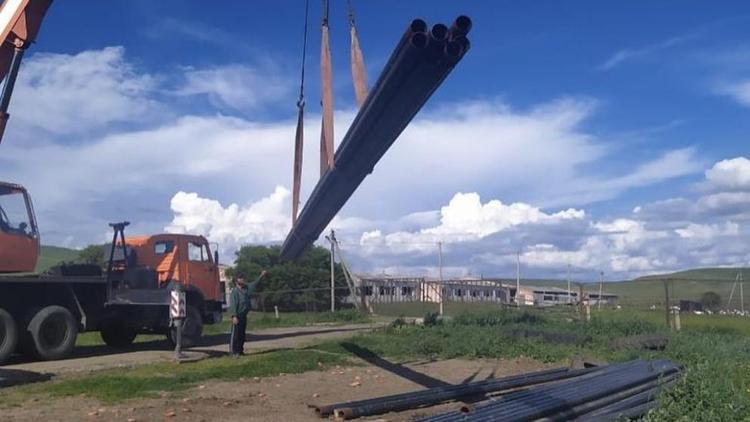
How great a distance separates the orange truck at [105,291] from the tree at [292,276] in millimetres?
25012

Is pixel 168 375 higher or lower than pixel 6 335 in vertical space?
lower

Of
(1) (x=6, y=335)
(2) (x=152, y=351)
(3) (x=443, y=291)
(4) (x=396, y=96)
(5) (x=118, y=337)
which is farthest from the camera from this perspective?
(3) (x=443, y=291)

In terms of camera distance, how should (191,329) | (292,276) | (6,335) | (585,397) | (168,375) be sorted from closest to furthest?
(585,397) → (168,375) → (6,335) → (191,329) → (292,276)

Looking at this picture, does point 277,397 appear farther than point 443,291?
No

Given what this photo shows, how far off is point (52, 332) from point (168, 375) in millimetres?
4627

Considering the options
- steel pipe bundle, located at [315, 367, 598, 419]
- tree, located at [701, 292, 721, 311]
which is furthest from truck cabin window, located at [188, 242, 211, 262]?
tree, located at [701, 292, 721, 311]

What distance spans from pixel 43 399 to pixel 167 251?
9756 millimetres

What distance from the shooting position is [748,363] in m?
14.2

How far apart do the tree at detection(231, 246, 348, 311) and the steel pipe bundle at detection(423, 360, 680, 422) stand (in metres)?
35.5

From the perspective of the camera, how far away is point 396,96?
31.0 ft

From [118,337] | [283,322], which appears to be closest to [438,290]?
[283,322]

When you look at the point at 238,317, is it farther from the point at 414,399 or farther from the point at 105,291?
the point at 414,399

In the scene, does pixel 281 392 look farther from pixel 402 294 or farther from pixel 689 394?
pixel 402 294

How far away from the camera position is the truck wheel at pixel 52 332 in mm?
18094
